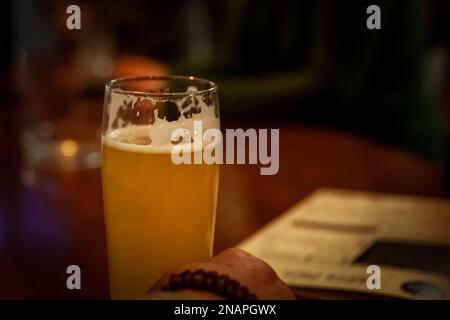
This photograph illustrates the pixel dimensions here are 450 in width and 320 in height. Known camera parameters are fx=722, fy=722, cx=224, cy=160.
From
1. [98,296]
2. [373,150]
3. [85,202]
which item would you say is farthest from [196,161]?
[373,150]

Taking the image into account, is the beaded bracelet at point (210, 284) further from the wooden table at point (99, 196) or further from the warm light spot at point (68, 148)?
the warm light spot at point (68, 148)

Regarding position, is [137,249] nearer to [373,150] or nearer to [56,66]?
[373,150]

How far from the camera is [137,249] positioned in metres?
Result: 0.64

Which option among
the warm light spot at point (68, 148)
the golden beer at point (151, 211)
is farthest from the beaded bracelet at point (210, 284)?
the warm light spot at point (68, 148)

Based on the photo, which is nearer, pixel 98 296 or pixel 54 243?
pixel 98 296

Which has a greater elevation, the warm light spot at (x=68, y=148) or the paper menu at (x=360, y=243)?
the warm light spot at (x=68, y=148)

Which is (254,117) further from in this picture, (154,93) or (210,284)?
(210,284)

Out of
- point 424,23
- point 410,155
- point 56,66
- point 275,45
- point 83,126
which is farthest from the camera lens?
point 275,45

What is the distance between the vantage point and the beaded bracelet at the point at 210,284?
1.52 feet

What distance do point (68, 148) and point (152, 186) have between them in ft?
2.12

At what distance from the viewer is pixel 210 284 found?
1.52 ft

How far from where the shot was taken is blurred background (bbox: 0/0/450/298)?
922 millimetres

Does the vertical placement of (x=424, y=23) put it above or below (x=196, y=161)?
above

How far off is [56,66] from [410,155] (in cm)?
90
